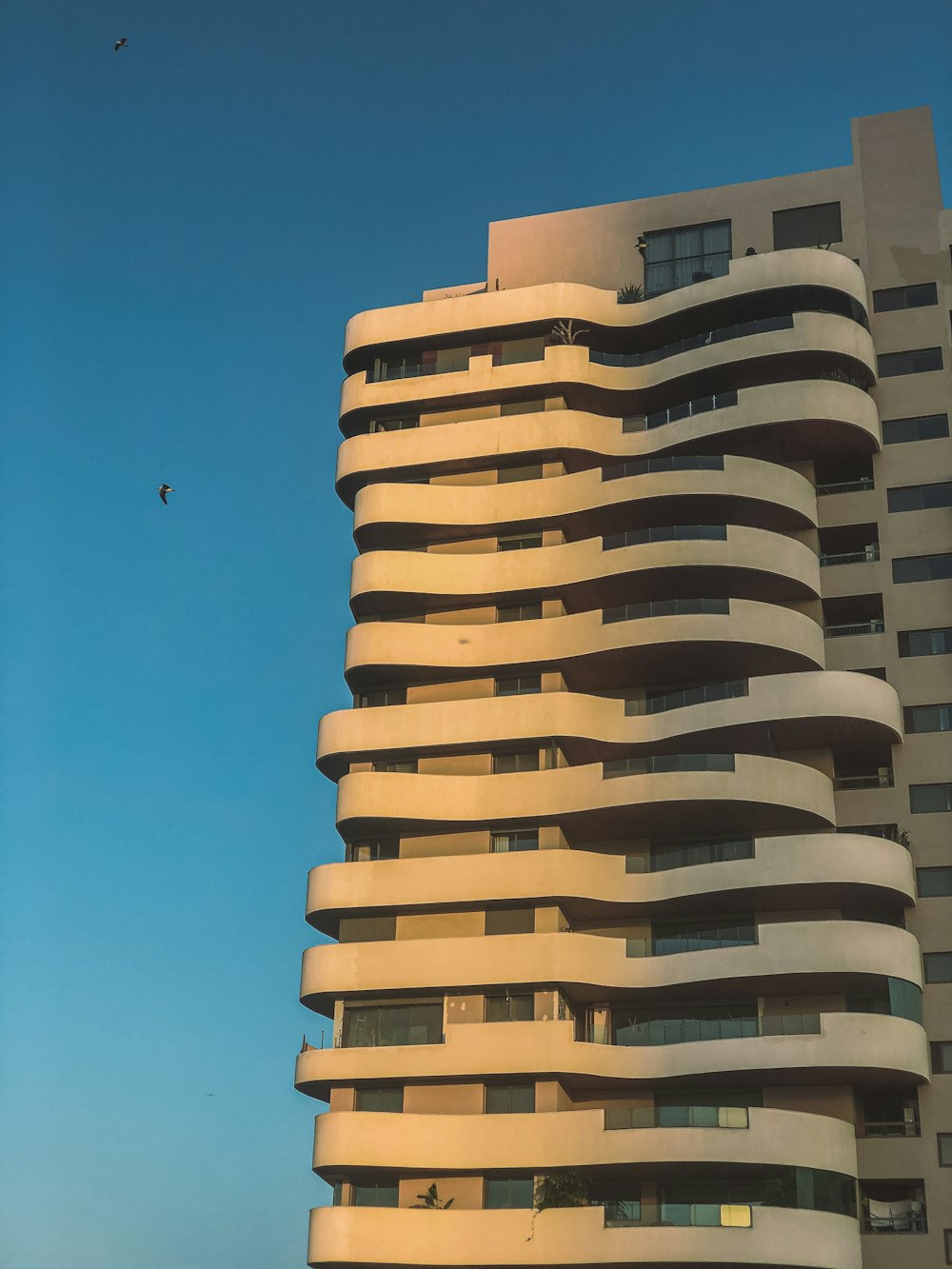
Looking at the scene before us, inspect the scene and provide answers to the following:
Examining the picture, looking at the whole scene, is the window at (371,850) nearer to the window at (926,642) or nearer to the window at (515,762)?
the window at (515,762)

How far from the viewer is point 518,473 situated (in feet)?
235

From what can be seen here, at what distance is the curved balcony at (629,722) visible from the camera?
204ft

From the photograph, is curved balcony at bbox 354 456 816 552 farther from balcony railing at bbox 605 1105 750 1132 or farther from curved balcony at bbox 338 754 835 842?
balcony railing at bbox 605 1105 750 1132

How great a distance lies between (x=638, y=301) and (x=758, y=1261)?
4039cm

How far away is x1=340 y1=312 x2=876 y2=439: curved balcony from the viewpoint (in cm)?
6856

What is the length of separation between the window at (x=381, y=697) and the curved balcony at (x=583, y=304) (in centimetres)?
1650

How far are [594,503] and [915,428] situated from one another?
13908 millimetres

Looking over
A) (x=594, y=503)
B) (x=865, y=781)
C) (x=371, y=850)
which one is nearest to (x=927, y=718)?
(x=865, y=781)

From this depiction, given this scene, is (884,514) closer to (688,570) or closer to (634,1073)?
(688,570)

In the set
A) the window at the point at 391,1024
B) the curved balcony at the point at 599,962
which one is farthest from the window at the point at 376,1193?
the curved balcony at the point at 599,962

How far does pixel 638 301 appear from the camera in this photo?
73500mm

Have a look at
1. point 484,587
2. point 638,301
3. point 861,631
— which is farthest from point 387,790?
point 638,301

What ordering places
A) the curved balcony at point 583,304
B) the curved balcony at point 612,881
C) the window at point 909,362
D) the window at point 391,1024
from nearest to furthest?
the curved balcony at point 612,881 → the window at point 391,1024 → the curved balcony at point 583,304 → the window at point 909,362

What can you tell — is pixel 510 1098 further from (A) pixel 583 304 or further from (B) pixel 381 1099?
(A) pixel 583 304
